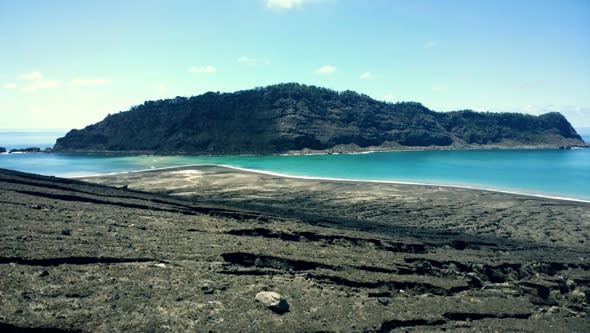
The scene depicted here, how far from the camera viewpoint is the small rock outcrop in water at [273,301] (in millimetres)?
9422

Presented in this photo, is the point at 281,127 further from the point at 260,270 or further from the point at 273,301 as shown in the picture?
the point at 273,301

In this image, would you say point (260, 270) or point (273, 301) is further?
point (260, 270)

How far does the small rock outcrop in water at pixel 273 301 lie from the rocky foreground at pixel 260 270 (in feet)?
0.09

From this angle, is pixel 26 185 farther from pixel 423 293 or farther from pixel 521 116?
pixel 521 116

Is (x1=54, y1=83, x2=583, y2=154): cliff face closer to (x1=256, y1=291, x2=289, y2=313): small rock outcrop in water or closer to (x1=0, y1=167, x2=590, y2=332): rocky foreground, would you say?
(x1=0, y1=167, x2=590, y2=332): rocky foreground

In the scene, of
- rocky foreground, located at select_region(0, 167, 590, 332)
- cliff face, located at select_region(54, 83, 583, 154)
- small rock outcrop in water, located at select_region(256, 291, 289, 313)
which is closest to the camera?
rocky foreground, located at select_region(0, 167, 590, 332)

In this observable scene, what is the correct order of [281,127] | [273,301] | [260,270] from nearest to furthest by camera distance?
1. [273,301]
2. [260,270]
3. [281,127]

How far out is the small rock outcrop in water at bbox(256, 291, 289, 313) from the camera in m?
9.42

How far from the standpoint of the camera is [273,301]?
376 inches

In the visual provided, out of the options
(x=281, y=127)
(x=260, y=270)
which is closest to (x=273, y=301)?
(x=260, y=270)

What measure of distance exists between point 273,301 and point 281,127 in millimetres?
102039

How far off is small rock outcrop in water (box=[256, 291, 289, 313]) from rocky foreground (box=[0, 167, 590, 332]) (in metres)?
0.03

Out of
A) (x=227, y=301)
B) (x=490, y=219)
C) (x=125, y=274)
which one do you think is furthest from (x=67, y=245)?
(x=490, y=219)

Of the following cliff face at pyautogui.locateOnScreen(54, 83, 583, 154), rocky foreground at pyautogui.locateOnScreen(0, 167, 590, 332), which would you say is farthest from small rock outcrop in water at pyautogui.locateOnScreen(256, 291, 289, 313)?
cliff face at pyautogui.locateOnScreen(54, 83, 583, 154)
